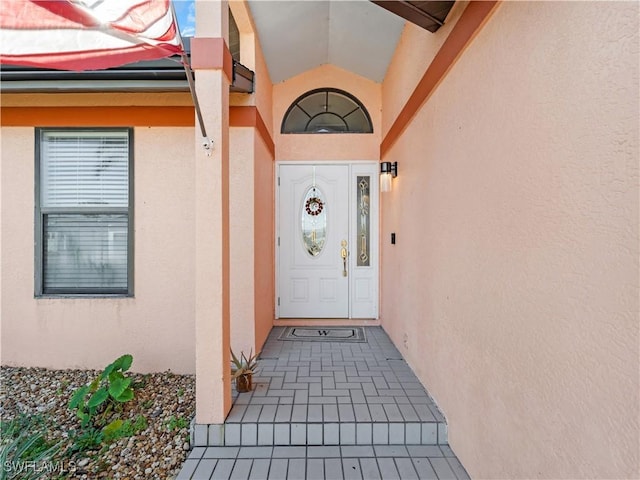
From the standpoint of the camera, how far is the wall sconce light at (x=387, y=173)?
3.72 meters

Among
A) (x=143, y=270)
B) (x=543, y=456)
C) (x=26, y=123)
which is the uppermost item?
(x=26, y=123)

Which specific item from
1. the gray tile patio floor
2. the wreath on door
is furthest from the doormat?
the wreath on door

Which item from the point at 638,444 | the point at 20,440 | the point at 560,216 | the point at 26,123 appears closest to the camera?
the point at 638,444

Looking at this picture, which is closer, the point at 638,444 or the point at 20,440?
the point at 638,444

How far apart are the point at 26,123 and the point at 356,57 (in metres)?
3.70

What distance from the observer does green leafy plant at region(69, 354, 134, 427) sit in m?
2.46

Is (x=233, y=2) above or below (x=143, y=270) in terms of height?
above

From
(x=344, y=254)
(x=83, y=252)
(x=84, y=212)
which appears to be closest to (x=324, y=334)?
(x=344, y=254)

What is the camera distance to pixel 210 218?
2.13m

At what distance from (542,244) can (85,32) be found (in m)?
2.45

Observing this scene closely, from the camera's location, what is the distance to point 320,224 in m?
4.51

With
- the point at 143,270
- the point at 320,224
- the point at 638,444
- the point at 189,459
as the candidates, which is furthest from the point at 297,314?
the point at 638,444

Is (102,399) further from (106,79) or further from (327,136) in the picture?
(327,136)

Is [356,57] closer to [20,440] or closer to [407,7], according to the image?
[407,7]
